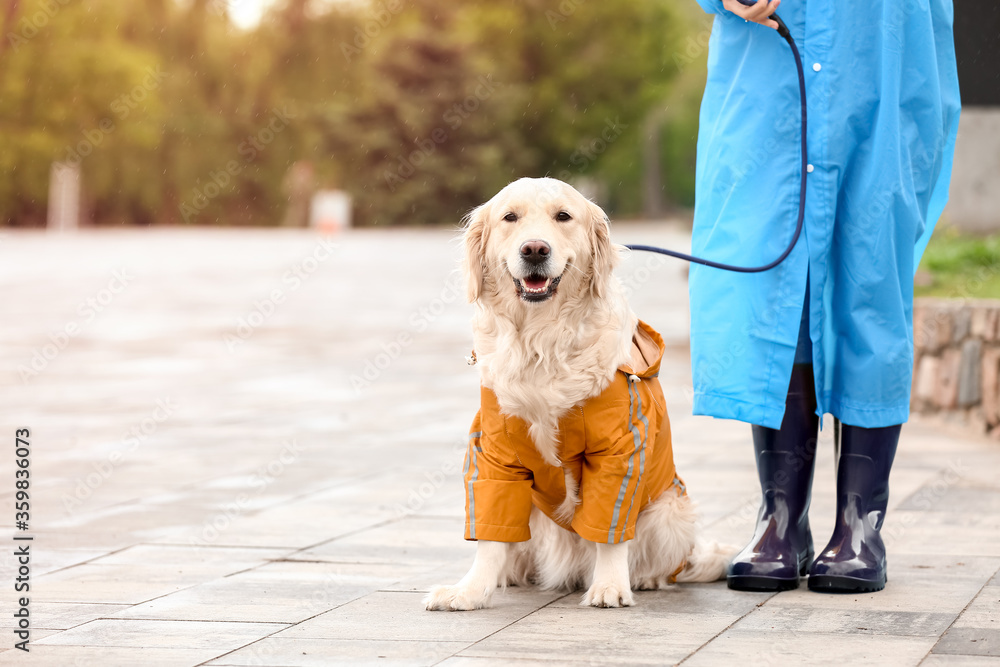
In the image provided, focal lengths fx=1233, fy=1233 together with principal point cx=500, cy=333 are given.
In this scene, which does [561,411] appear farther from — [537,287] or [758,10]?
[758,10]

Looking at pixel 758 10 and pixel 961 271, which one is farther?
pixel 961 271

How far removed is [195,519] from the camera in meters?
4.93

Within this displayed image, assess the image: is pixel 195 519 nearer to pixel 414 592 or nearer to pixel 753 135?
pixel 414 592

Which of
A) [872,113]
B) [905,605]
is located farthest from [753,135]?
[905,605]

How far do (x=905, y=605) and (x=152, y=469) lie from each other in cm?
387

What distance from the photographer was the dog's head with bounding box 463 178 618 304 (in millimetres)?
3473

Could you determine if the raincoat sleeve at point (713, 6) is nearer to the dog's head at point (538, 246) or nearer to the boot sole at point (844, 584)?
the dog's head at point (538, 246)

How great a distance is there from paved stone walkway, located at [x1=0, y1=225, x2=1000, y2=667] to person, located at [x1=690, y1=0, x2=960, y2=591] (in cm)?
30

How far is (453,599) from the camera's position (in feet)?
11.5
